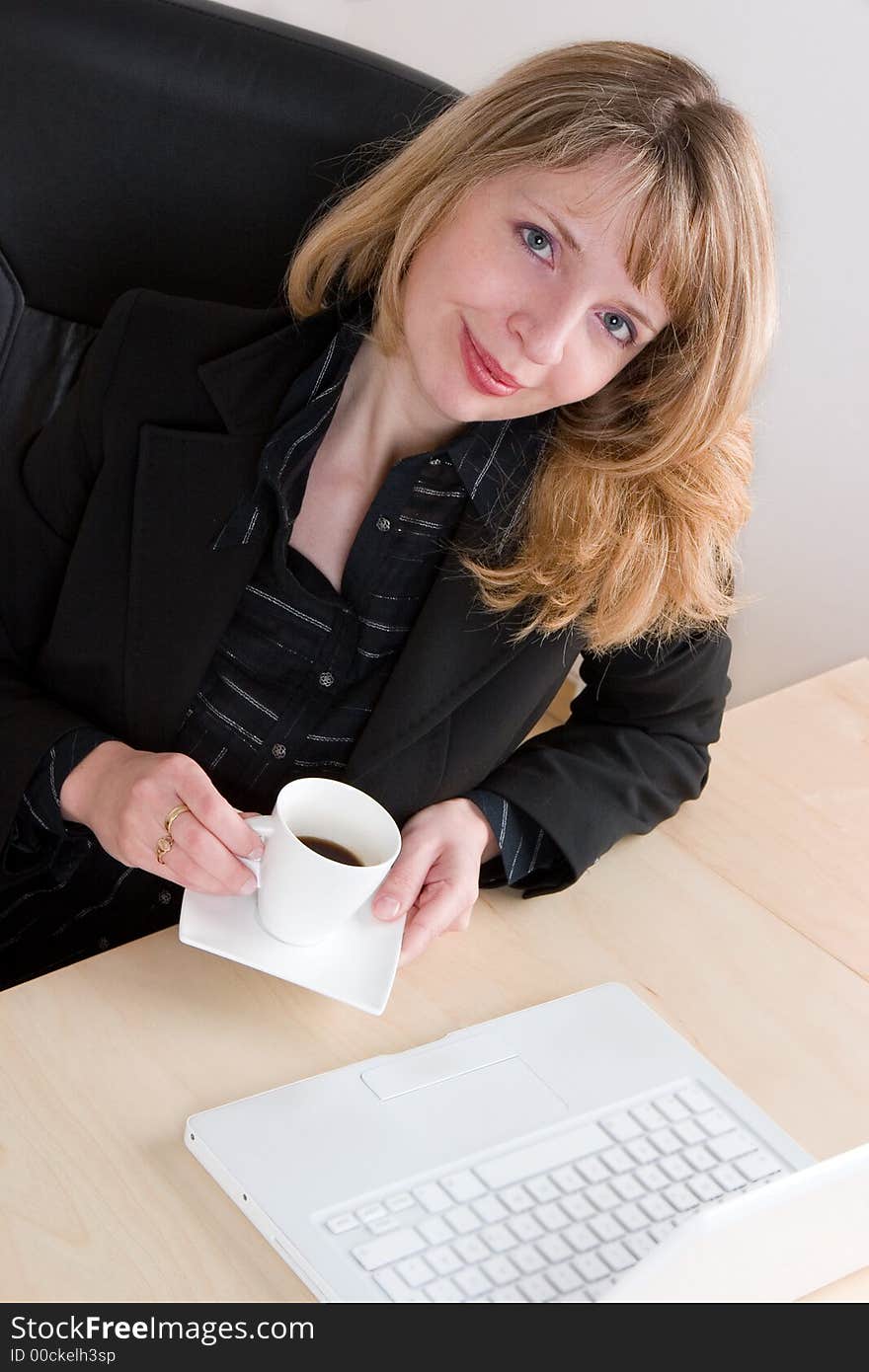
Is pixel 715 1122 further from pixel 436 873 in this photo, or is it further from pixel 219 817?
pixel 219 817

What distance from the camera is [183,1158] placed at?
77 centimetres

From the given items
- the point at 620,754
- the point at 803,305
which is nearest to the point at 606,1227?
the point at 620,754

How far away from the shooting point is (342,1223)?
745 mm

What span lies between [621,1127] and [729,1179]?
7cm

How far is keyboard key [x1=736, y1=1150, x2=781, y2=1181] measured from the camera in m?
0.85

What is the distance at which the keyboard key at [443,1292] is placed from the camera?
2.37 ft

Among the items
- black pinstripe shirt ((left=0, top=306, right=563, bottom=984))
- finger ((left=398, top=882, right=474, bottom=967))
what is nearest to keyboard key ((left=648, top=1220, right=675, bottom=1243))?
finger ((left=398, top=882, right=474, bottom=967))

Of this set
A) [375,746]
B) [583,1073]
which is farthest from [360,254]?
[583,1073]

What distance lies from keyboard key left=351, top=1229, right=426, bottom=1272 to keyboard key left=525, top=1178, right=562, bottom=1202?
8 centimetres

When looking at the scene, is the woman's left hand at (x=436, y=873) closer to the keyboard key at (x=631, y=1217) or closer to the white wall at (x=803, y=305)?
the keyboard key at (x=631, y=1217)

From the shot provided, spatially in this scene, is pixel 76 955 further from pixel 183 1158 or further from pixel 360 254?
pixel 360 254

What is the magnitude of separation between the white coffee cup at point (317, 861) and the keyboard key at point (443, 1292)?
0.22 meters

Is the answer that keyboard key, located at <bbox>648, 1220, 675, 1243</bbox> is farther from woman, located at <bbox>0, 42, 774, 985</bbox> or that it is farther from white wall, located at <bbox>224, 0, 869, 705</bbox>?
white wall, located at <bbox>224, 0, 869, 705</bbox>
